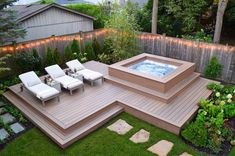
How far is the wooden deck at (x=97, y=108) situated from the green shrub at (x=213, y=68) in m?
1.13

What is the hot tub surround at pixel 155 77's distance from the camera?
7913 mm

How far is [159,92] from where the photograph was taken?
7906mm

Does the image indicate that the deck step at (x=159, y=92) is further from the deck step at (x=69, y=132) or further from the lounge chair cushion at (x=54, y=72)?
the lounge chair cushion at (x=54, y=72)

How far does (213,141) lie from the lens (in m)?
5.86

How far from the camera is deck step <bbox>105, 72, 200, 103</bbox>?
7.63m

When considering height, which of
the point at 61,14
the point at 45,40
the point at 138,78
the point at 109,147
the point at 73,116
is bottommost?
the point at 109,147

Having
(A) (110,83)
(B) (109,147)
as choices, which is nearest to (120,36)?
(A) (110,83)

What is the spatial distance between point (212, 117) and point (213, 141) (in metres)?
0.84

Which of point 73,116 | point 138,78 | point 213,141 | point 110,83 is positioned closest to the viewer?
point 213,141

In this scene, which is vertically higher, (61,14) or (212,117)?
(61,14)

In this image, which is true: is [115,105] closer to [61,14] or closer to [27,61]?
[27,61]

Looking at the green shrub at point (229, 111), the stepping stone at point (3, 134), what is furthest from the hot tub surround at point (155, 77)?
the stepping stone at point (3, 134)

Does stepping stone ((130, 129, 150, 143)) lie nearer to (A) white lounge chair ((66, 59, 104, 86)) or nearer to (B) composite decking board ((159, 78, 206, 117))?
(B) composite decking board ((159, 78, 206, 117))

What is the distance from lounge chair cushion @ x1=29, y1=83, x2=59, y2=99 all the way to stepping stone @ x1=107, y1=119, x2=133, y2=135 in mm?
2443
